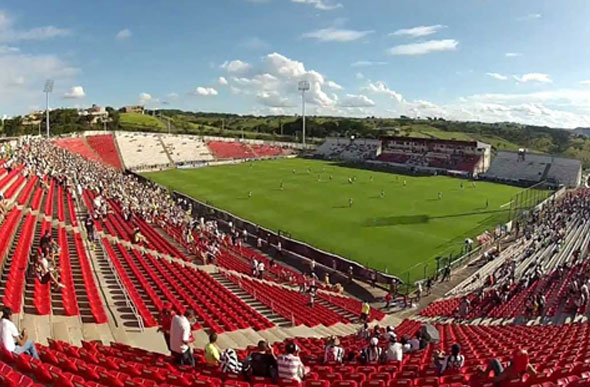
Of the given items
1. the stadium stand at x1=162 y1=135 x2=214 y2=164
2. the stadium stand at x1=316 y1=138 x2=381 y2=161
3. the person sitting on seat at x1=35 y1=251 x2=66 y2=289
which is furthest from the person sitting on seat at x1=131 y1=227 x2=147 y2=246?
the stadium stand at x1=316 y1=138 x2=381 y2=161

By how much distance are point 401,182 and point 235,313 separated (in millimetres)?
49881

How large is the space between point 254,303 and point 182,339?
9542 millimetres

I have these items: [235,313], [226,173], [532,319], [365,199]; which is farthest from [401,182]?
[235,313]

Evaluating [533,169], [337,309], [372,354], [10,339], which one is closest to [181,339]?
[10,339]

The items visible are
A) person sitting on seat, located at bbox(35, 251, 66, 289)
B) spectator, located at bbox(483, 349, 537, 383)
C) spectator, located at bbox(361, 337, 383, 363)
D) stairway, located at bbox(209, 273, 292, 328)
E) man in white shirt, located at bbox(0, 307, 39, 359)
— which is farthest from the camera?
stairway, located at bbox(209, 273, 292, 328)

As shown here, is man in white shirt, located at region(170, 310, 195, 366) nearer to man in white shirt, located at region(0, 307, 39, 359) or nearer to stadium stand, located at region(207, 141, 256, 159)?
man in white shirt, located at region(0, 307, 39, 359)

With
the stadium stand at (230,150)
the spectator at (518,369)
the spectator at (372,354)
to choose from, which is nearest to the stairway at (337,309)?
the spectator at (372,354)

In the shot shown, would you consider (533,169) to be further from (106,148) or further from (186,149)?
(106,148)

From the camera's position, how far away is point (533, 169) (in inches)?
2494

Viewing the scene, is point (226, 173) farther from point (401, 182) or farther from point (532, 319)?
point (532, 319)

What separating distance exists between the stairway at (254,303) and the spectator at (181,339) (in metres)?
7.31

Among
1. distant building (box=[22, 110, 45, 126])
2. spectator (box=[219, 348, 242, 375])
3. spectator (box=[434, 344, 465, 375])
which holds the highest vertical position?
distant building (box=[22, 110, 45, 126])

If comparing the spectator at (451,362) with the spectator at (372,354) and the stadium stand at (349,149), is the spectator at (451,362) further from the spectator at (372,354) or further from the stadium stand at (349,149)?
the stadium stand at (349,149)

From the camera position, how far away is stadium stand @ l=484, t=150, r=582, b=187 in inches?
2313
